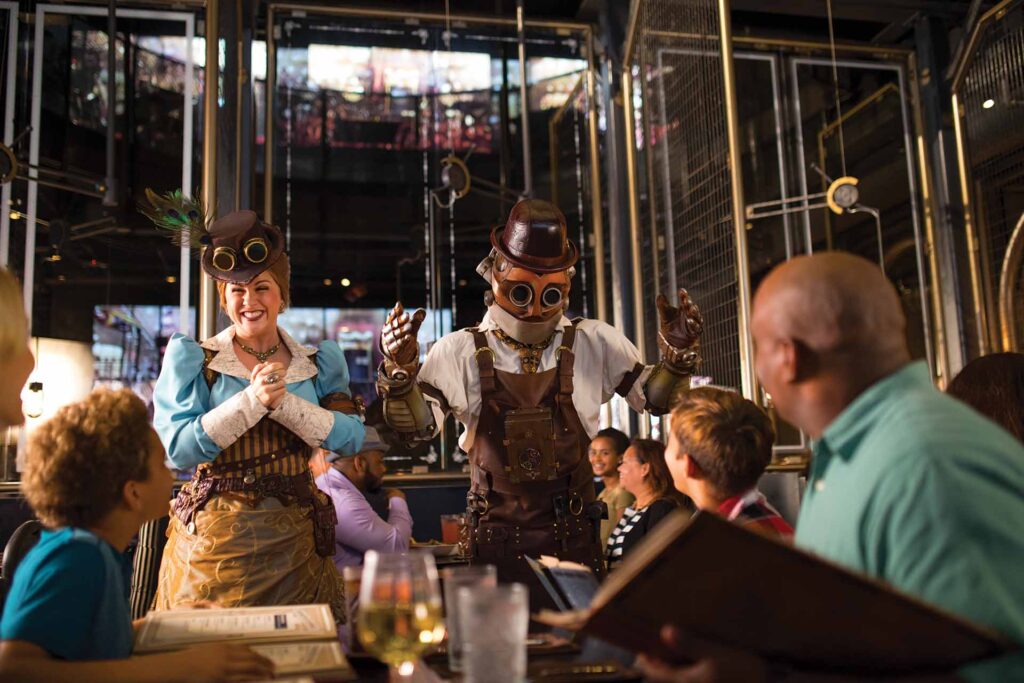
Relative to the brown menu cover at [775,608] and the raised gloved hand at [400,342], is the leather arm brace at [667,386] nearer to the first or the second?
the raised gloved hand at [400,342]

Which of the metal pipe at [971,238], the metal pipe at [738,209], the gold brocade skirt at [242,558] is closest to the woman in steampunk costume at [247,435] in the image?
the gold brocade skirt at [242,558]

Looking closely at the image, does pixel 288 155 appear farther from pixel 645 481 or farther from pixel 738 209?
pixel 645 481

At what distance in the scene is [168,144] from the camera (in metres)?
5.00

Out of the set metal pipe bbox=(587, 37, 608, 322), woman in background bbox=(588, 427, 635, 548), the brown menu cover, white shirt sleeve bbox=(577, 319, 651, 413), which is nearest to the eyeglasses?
white shirt sleeve bbox=(577, 319, 651, 413)

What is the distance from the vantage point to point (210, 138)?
441 centimetres

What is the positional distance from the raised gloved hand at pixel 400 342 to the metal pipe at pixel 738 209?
165 cm

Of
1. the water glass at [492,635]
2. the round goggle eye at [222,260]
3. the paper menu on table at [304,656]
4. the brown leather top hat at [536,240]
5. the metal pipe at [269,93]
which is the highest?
the metal pipe at [269,93]

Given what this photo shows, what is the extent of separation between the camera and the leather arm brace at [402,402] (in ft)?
7.99

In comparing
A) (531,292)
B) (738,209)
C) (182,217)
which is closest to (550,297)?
(531,292)

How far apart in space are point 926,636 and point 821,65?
5.61 metres

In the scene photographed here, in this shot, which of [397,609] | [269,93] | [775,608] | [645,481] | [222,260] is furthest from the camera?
[269,93]

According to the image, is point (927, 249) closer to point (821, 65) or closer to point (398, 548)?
point (821, 65)

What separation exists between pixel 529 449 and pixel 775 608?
170 cm

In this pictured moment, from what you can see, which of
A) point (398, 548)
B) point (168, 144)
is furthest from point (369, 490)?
point (168, 144)
